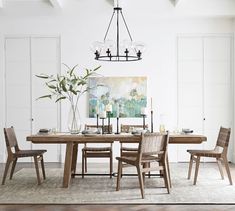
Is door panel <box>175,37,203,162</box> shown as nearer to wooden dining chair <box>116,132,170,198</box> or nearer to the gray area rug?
the gray area rug

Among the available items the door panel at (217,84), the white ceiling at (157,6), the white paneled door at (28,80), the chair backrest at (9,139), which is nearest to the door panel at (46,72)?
the white paneled door at (28,80)

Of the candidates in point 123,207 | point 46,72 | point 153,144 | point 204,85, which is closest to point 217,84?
point 204,85

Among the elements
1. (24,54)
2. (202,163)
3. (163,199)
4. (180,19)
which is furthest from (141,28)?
(163,199)

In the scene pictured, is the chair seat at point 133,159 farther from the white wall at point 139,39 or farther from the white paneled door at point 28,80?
the white paneled door at point 28,80

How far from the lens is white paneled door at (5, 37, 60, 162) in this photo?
7973 mm

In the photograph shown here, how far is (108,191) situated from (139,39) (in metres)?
3.60

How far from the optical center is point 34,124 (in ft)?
26.2

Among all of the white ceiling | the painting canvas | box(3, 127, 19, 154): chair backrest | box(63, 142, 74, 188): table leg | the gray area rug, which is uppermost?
the white ceiling

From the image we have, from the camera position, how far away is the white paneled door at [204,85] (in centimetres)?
789

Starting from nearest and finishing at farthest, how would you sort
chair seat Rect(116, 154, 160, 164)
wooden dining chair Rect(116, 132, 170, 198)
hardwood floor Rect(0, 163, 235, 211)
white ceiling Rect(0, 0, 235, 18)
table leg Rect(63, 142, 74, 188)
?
1. hardwood floor Rect(0, 163, 235, 211)
2. wooden dining chair Rect(116, 132, 170, 198)
3. chair seat Rect(116, 154, 160, 164)
4. table leg Rect(63, 142, 74, 188)
5. white ceiling Rect(0, 0, 235, 18)

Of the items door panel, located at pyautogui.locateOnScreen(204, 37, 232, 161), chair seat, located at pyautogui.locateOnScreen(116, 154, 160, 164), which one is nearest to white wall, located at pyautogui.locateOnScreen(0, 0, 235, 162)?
door panel, located at pyautogui.locateOnScreen(204, 37, 232, 161)

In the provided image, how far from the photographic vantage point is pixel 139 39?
7883 mm

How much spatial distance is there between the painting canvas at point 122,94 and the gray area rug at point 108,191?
6.62 feet

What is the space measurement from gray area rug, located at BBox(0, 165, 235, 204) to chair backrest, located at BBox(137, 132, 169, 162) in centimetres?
49
